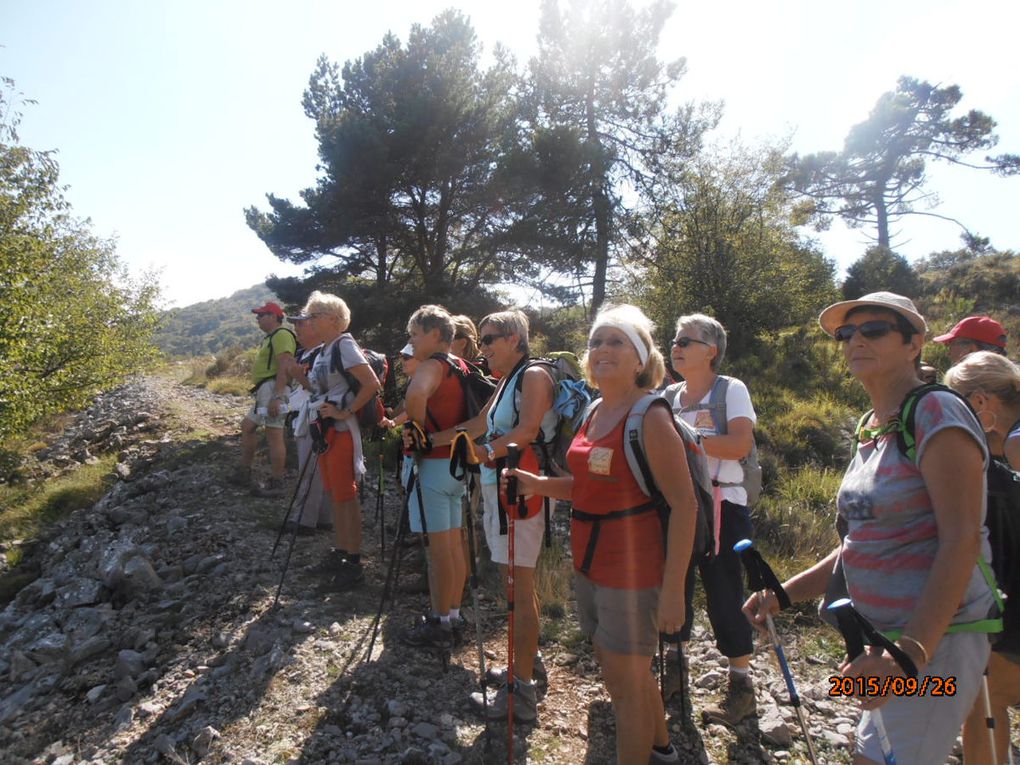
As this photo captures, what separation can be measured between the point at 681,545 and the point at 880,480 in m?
0.67

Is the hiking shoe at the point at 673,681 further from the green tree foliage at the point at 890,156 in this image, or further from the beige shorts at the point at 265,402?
the green tree foliage at the point at 890,156

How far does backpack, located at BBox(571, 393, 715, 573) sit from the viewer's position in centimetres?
215

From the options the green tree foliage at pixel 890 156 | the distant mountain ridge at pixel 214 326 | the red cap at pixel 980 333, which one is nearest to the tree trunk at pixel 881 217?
the green tree foliage at pixel 890 156

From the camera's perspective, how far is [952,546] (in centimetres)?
155

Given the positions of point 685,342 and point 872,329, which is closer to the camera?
point 872,329

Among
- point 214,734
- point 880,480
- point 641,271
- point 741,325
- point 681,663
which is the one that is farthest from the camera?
point 641,271

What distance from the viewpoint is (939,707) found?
1618 millimetres

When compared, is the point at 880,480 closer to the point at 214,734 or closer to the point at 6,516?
the point at 214,734

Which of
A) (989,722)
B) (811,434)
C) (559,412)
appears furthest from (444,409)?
(811,434)

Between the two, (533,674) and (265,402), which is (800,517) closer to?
(533,674)

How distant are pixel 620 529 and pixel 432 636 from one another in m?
2.28

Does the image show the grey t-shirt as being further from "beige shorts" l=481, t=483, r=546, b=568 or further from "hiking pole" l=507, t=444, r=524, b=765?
"beige shorts" l=481, t=483, r=546, b=568

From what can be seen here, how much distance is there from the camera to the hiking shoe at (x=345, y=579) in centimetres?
477

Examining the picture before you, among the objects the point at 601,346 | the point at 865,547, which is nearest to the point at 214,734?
the point at 601,346
